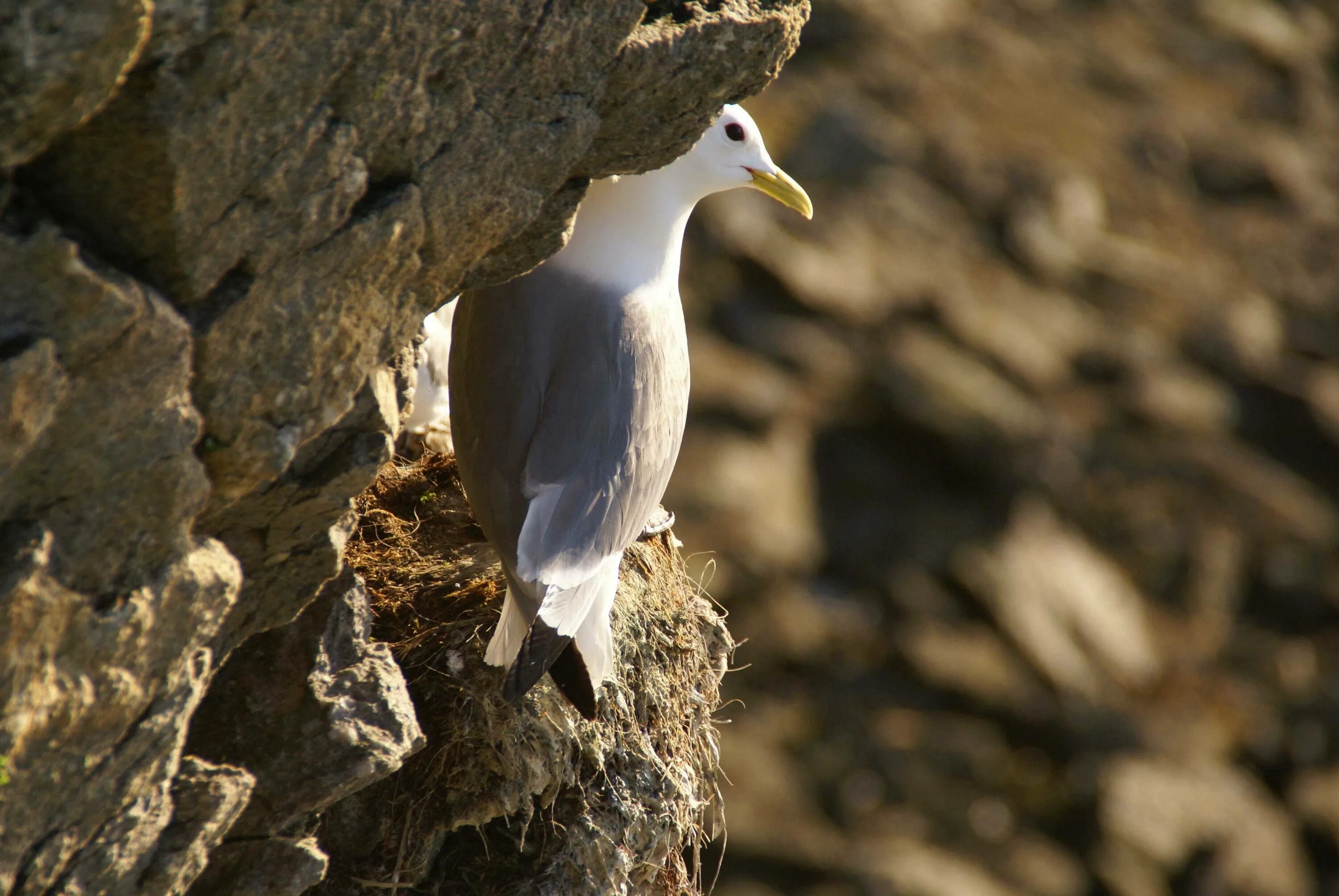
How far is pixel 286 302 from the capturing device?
1.92m

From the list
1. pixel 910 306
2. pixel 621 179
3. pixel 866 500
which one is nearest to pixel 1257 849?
pixel 866 500

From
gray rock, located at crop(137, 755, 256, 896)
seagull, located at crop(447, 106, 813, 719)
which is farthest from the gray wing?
gray rock, located at crop(137, 755, 256, 896)

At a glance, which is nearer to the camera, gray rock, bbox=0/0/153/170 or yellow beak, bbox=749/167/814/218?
gray rock, bbox=0/0/153/170

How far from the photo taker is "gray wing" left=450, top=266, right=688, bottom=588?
284 centimetres

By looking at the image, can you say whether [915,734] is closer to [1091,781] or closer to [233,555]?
[1091,781]

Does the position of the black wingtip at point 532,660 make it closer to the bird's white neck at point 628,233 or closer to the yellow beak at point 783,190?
→ the bird's white neck at point 628,233

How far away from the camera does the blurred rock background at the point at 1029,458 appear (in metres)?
12.0

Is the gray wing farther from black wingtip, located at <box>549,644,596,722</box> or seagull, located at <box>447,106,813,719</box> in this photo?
black wingtip, located at <box>549,644,596,722</box>

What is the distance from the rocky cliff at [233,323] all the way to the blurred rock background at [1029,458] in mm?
9545

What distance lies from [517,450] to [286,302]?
3.32ft

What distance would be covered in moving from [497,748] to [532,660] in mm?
374

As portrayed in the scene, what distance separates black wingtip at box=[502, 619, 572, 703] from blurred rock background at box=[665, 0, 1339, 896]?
9099 mm

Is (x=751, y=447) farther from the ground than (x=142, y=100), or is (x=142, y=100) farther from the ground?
(x=142, y=100)

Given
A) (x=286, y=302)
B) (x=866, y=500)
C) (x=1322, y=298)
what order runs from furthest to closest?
(x=1322, y=298)
(x=866, y=500)
(x=286, y=302)
